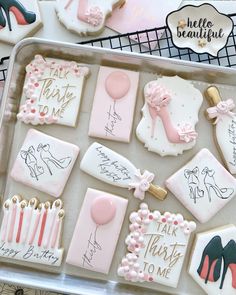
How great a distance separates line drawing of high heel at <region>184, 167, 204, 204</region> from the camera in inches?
37.0

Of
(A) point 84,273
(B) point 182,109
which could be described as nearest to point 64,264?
(A) point 84,273

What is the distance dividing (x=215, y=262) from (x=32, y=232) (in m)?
0.33

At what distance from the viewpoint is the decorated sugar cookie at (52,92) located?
0.97 meters

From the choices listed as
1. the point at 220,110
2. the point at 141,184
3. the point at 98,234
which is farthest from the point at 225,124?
the point at 98,234

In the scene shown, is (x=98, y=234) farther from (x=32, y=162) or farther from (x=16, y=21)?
(x=16, y=21)

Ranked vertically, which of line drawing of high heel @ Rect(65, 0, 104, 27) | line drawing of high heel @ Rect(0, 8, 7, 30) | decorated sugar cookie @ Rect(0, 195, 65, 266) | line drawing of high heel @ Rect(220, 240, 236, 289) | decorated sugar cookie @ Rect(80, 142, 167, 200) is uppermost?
line drawing of high heel @ Rect(65, 0, 104, 27)

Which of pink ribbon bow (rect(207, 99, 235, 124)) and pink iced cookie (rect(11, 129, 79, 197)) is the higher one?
pink ribbon bow (rect(207, 99, 235, 124))

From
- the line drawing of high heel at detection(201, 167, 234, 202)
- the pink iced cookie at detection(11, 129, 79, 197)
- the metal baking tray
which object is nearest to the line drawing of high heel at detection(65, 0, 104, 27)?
the metal baking tray

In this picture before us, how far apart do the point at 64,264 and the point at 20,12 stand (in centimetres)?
51

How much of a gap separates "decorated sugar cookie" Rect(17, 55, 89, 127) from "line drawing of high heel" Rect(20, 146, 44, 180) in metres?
0.06

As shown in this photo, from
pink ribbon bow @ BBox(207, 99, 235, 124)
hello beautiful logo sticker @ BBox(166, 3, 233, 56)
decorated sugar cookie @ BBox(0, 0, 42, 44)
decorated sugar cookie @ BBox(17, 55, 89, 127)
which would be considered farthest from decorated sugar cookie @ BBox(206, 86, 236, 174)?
decorated sugar cookie @ BBox(0, 0, 42, 44)

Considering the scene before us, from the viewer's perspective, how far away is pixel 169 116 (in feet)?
3.14

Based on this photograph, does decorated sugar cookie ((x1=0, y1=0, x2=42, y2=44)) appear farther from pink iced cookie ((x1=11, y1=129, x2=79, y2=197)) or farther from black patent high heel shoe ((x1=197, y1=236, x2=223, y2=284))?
black patent high heel shoe ((x1=197, y1=236, x2=223, y2=284))

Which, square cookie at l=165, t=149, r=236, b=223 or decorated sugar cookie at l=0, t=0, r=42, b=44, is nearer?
square cookie at l=165, t=149, r=236, b=223
